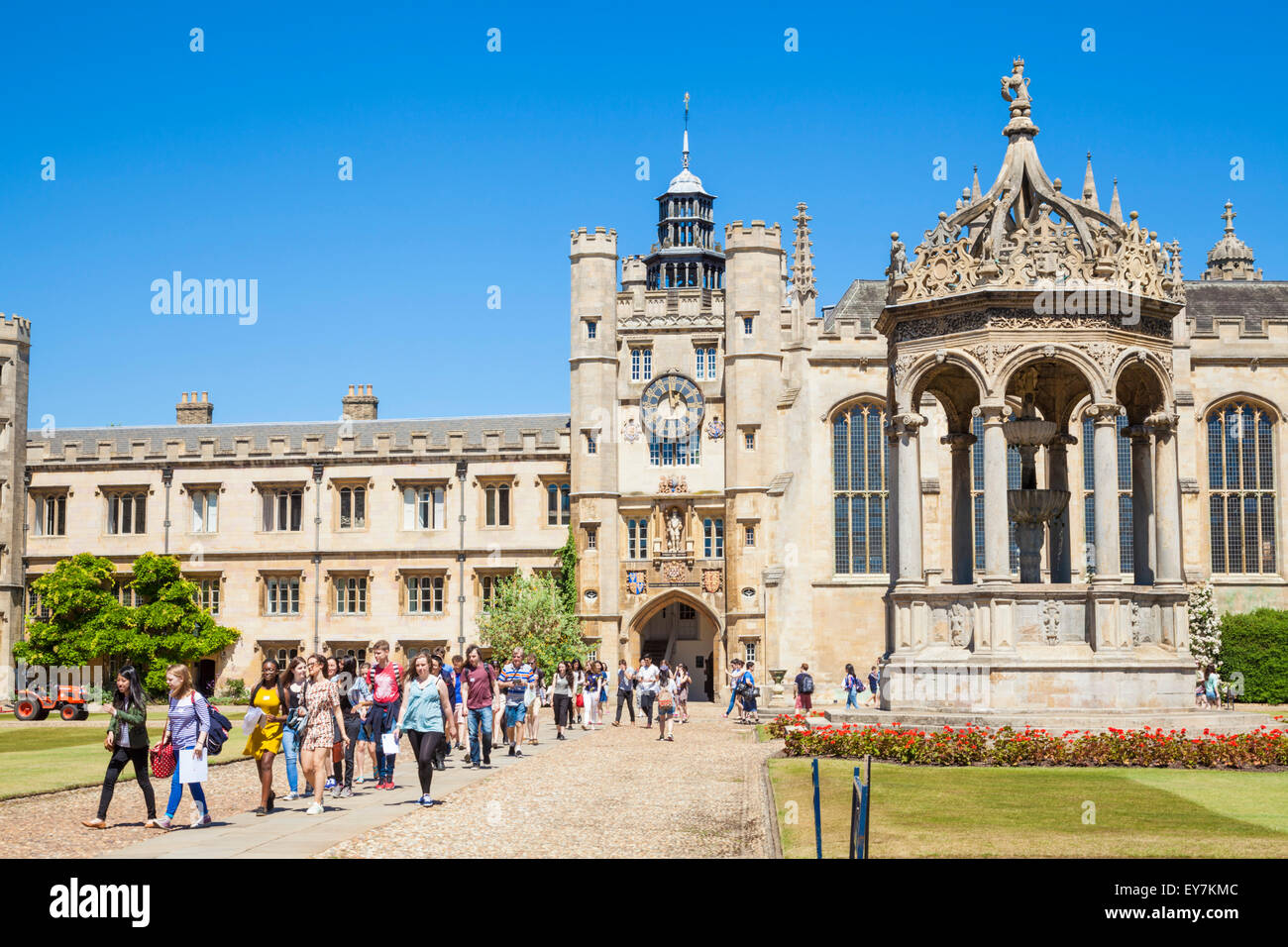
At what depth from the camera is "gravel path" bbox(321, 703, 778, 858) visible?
529 inches

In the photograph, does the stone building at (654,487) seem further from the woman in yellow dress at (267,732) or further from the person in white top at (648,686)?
the woman in yellow dress at (267,732)

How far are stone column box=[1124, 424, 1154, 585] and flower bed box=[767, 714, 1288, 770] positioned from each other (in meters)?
4.19

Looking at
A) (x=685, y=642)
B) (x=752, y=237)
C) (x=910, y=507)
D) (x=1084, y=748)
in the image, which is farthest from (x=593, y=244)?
(x=1084, y=748)

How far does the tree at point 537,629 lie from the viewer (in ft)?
164

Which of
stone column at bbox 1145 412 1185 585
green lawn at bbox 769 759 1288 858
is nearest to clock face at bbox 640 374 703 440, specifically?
stone column at bbox 1145 412 1185 585

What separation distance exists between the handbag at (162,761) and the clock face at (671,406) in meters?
39.0

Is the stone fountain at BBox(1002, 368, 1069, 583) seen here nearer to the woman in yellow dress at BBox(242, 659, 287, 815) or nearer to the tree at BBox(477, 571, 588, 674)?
the woman in yellow dress at BBox(242, 659, 287, 815)

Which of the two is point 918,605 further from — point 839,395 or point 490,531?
point 490,531

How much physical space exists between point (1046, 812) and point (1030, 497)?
399 inches

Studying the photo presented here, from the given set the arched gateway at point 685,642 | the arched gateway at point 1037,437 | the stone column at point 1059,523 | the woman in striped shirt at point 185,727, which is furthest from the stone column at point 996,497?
the arched gateway at point 685,642

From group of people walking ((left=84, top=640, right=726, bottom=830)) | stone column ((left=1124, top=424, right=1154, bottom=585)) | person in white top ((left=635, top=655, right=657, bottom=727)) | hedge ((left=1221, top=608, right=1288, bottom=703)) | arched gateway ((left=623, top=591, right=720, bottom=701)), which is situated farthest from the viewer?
arched gateway ((left=623, top=591, right=720, bottom=701))
